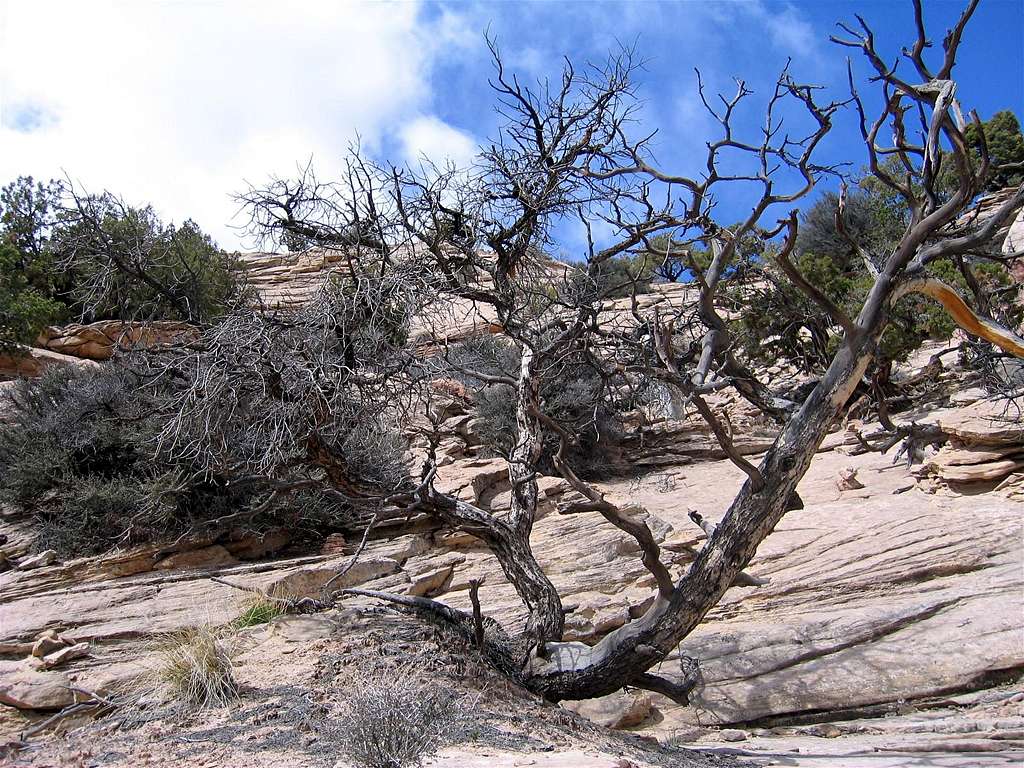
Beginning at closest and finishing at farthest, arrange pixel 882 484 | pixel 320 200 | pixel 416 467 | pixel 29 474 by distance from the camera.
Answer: pixel 320 200 < pixel 29 474 < pixel 882 484 < pixel 416 467

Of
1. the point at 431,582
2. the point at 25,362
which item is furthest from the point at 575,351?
the point at 25,362

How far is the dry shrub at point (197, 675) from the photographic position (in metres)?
5.45

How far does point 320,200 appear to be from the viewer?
7.25 m

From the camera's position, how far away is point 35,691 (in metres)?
5.78

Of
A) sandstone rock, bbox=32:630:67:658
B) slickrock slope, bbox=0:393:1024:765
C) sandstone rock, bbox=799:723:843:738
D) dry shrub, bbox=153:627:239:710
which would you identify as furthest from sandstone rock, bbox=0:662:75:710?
sandstone rock, bbox=799:723:843:738

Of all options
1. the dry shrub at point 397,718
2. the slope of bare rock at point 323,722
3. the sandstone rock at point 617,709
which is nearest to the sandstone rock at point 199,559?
the slope of bare rock at point 323,722

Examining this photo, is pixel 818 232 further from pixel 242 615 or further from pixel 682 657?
pixel 242 615

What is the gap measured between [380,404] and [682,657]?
3.36 meters

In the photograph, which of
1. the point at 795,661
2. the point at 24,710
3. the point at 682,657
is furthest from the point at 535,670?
the point at 24,710

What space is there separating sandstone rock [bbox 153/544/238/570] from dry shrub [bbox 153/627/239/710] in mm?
2602

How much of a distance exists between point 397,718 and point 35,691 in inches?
127

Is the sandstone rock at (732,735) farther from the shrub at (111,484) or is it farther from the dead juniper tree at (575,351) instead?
the shrub at (111,484)

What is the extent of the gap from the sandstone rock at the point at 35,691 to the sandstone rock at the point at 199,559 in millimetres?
2405

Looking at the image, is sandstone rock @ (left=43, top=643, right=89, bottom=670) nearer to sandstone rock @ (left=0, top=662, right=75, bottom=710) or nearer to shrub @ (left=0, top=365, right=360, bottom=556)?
sandstone rock @ (left=0, top=662, right=75, bottom=710)
